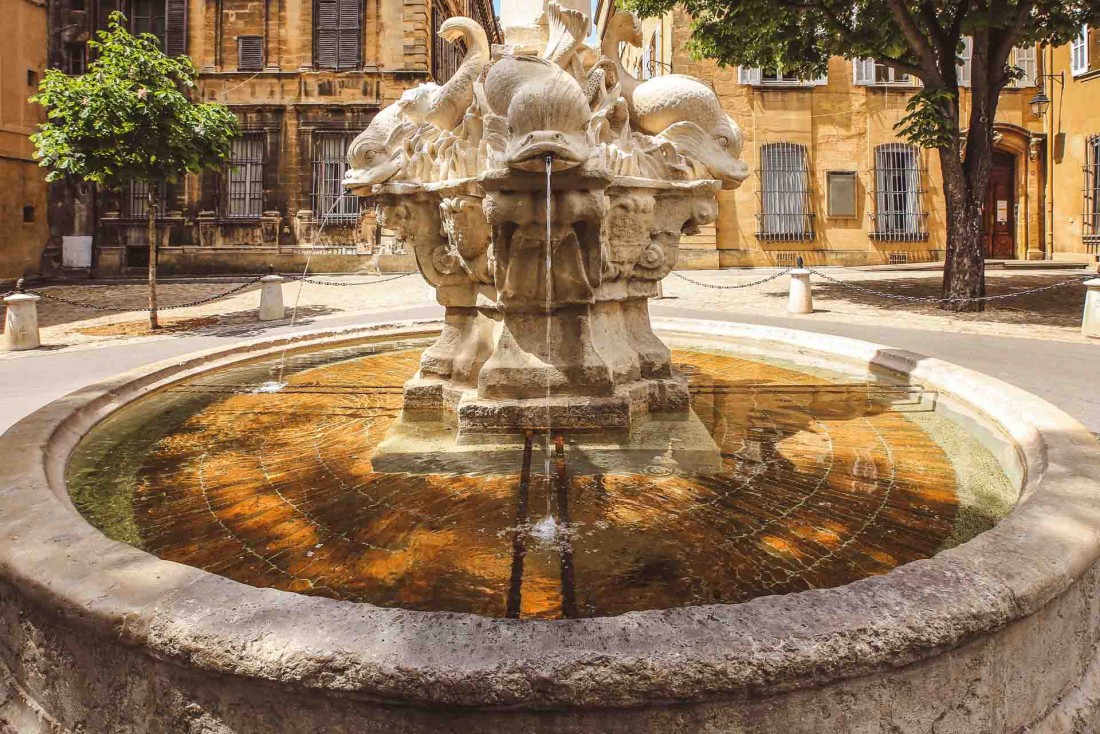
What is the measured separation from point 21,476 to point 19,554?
3.13 feet

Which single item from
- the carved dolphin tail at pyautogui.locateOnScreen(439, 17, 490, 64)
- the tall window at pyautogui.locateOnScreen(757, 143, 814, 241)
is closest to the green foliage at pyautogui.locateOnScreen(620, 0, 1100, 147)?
the carved dolphin tail at pyautogui.locateOnScreen(439, 17, 490, 64)

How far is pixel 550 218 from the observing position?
367 centimetres

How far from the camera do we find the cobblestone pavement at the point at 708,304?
10.7 meters

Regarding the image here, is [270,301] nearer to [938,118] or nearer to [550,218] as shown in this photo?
[550,218]

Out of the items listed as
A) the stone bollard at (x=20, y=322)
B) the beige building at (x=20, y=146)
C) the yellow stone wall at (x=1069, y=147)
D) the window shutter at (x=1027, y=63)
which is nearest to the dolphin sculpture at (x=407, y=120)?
the stone bollard at (x=20, y=322)

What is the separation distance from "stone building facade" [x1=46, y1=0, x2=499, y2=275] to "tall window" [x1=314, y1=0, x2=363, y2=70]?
0.03 meters

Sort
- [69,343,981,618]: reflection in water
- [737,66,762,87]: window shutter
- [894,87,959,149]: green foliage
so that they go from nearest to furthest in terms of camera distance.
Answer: [69,343,981,618]: reflection in water → [894,87,959,149]: green foliage → [737,66,762,87]: window shutter

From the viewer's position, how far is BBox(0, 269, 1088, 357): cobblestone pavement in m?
10.7

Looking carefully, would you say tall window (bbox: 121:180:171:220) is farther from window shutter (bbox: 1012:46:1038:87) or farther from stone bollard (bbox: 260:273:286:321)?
window shutter (bbox: 1012:46:1038:87)

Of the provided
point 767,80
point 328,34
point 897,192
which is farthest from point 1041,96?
point 328,34

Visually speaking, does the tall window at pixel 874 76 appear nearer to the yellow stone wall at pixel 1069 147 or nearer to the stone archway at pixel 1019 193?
the stone archway at pixel 1019 193

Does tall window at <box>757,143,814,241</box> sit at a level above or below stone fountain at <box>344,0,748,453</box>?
above

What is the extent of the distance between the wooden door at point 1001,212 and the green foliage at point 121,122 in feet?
72.5

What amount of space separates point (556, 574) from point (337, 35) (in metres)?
24.7
